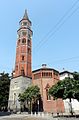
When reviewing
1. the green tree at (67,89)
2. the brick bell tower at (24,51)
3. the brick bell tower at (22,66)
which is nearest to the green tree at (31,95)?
the brick bell tower at (22,66)

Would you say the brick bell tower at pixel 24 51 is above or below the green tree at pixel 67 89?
above

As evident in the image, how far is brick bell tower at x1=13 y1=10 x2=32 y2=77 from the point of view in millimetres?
65812

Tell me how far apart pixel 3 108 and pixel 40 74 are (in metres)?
22.9

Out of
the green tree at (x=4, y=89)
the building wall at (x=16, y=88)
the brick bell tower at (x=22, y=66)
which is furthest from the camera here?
the green tree at (x=4, y=89)

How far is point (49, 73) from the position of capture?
6331 cm

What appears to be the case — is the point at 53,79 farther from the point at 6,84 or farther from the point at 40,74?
the point at 6,84

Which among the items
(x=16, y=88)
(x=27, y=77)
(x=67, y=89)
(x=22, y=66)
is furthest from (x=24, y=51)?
(x=67, y=89)

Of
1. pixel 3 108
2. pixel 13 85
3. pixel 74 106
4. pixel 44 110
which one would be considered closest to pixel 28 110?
pixel 44 110

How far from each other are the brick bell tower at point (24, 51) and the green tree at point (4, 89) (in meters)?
5.86

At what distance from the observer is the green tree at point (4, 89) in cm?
6881

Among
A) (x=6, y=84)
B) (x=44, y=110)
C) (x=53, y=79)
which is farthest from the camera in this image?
(x=6, y=84)

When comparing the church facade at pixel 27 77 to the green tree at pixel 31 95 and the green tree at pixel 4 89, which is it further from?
the green tree at pixel 4 89

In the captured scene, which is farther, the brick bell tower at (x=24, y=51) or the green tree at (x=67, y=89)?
the brick bell tower at (x=24, y=51)

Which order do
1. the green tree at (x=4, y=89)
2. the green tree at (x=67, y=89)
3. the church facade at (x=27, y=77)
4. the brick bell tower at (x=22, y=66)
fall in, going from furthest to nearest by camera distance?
1. the green tree at (x=4, y=89)
2. the brick bell tower at (x=22, y=66)
3. the church facade at (x=27, y=77)
4. the green tree at (x=67, y=89)
